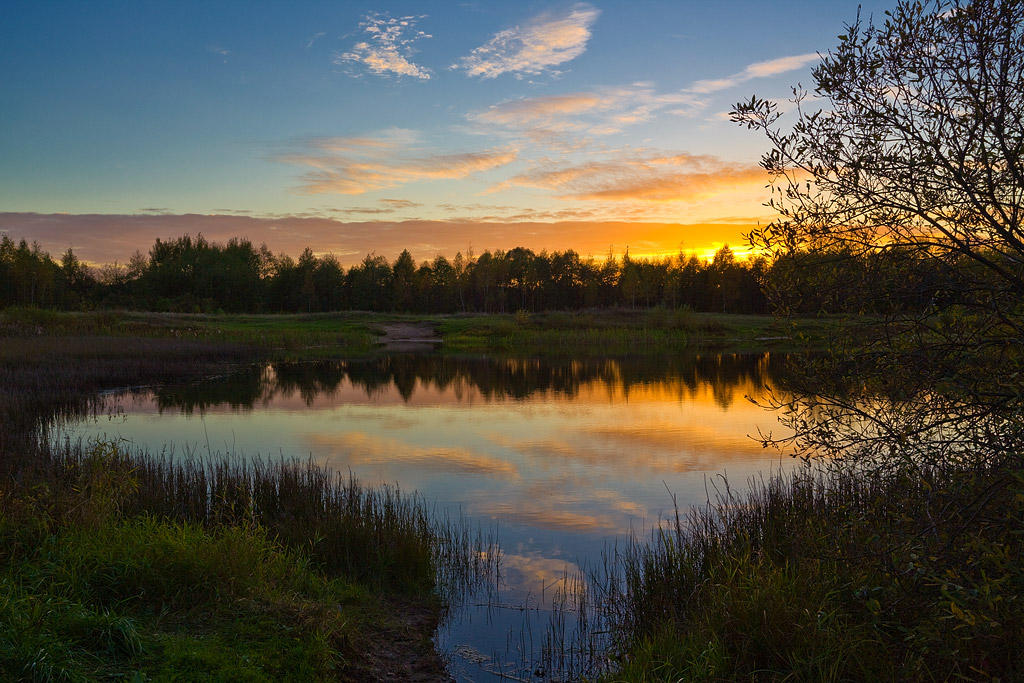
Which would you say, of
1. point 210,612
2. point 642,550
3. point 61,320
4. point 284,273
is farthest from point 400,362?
point 284,273

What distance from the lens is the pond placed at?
8.08 meters

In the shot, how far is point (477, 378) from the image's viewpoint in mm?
31922

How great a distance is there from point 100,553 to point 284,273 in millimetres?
96237

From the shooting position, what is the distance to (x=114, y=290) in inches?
3457

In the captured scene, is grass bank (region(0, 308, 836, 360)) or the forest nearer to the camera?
Answer: grass bank (region(0, 308, 836, 360))

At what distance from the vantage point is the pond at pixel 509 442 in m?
8.08

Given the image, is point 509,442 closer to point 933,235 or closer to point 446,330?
point 933,235

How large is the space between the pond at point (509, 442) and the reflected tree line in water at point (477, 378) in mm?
130

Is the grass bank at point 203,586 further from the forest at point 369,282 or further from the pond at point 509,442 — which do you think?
the forest at point 369,282

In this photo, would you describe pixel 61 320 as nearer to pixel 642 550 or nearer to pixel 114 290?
pixel 642 550

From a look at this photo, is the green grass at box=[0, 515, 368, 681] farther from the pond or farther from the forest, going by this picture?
the forest

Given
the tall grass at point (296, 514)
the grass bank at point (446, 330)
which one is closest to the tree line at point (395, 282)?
the grass bank at point (446, 330)

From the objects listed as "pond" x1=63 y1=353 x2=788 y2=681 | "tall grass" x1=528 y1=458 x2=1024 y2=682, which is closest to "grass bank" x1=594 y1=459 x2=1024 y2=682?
"tall grass" x1=528 y1=458 x2=1024 y2=682

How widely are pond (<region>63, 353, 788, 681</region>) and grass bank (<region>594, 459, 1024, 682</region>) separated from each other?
4.06ft
